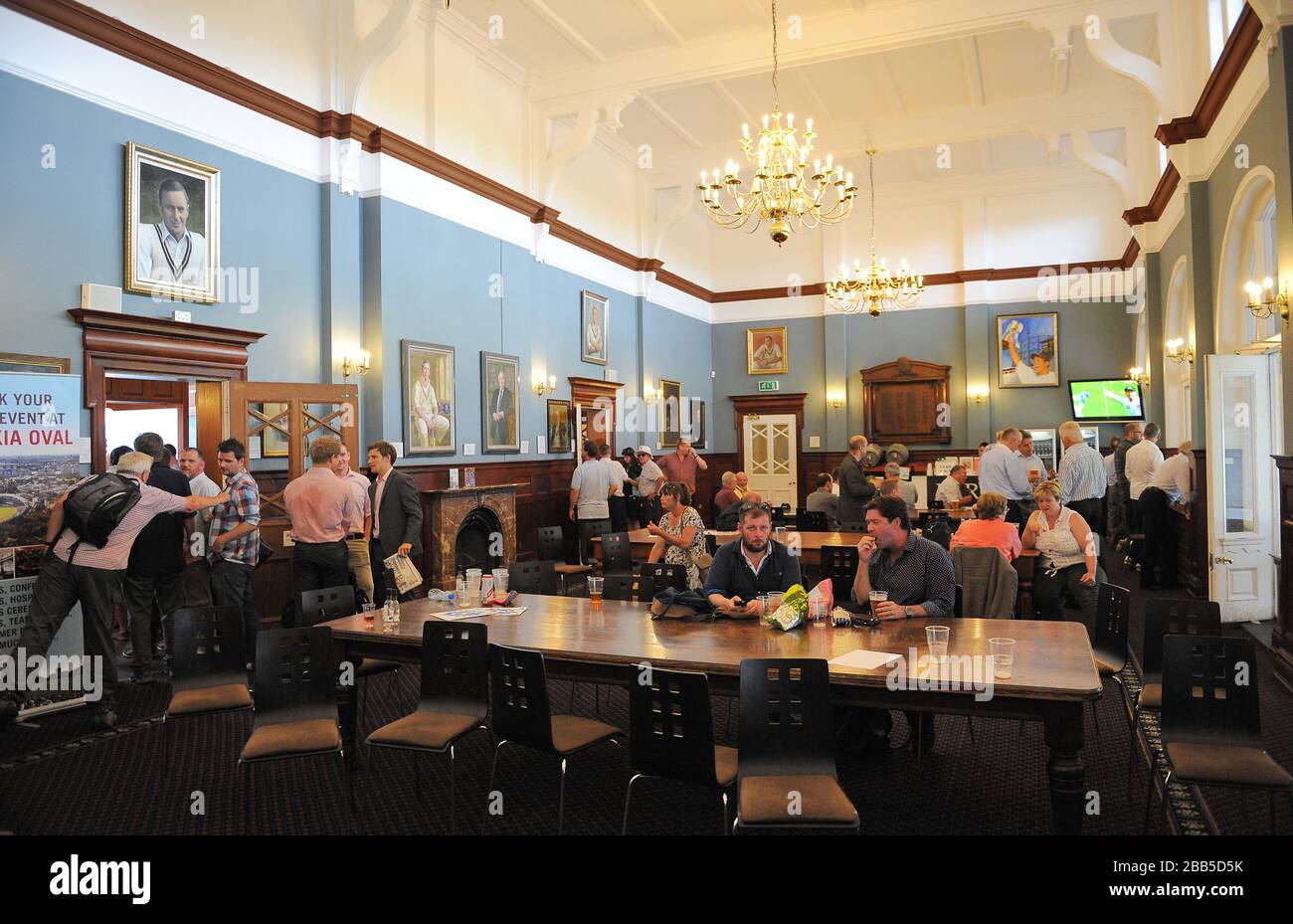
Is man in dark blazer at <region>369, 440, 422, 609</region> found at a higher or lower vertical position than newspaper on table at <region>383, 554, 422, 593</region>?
higher

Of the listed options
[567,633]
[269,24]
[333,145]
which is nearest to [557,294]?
[333,145]

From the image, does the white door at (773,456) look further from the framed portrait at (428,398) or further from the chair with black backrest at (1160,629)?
the chair with black backrest at (1160,629)

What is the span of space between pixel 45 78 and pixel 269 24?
2.26 meters

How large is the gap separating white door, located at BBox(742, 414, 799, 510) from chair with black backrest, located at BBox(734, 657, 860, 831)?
13671 mm

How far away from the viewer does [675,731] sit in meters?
3.06

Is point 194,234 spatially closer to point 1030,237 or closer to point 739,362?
point 739,362

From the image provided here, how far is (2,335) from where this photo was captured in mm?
5367

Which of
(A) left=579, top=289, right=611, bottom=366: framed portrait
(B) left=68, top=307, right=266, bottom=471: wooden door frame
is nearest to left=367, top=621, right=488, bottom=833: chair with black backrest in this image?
(B) left=68, top=307, right=266, bottom=471: wooden door frame

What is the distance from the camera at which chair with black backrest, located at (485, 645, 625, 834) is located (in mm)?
3400

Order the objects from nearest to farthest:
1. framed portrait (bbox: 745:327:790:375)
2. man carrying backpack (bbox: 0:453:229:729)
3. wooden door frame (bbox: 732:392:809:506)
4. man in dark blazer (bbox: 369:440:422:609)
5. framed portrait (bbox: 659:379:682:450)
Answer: man carrying backpack (bbox: 0:453:229:729)
man in dark blazer (bbox: 369:440:422:609)
framed portrait (bbox: 659:379:682:450)
wooden door frame (bbox: 732:392:809:506)
framed portrait (bbox: 745:327:790:375)

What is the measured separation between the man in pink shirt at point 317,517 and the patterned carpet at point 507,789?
3.84 ft

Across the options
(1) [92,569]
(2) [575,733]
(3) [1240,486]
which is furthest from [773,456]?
(2) [575,733]

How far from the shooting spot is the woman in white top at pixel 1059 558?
556cm

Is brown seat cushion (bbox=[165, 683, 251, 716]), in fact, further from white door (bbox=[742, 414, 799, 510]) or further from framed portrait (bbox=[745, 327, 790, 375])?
framed portrait (bbox=[745, 327, 790, 375])
